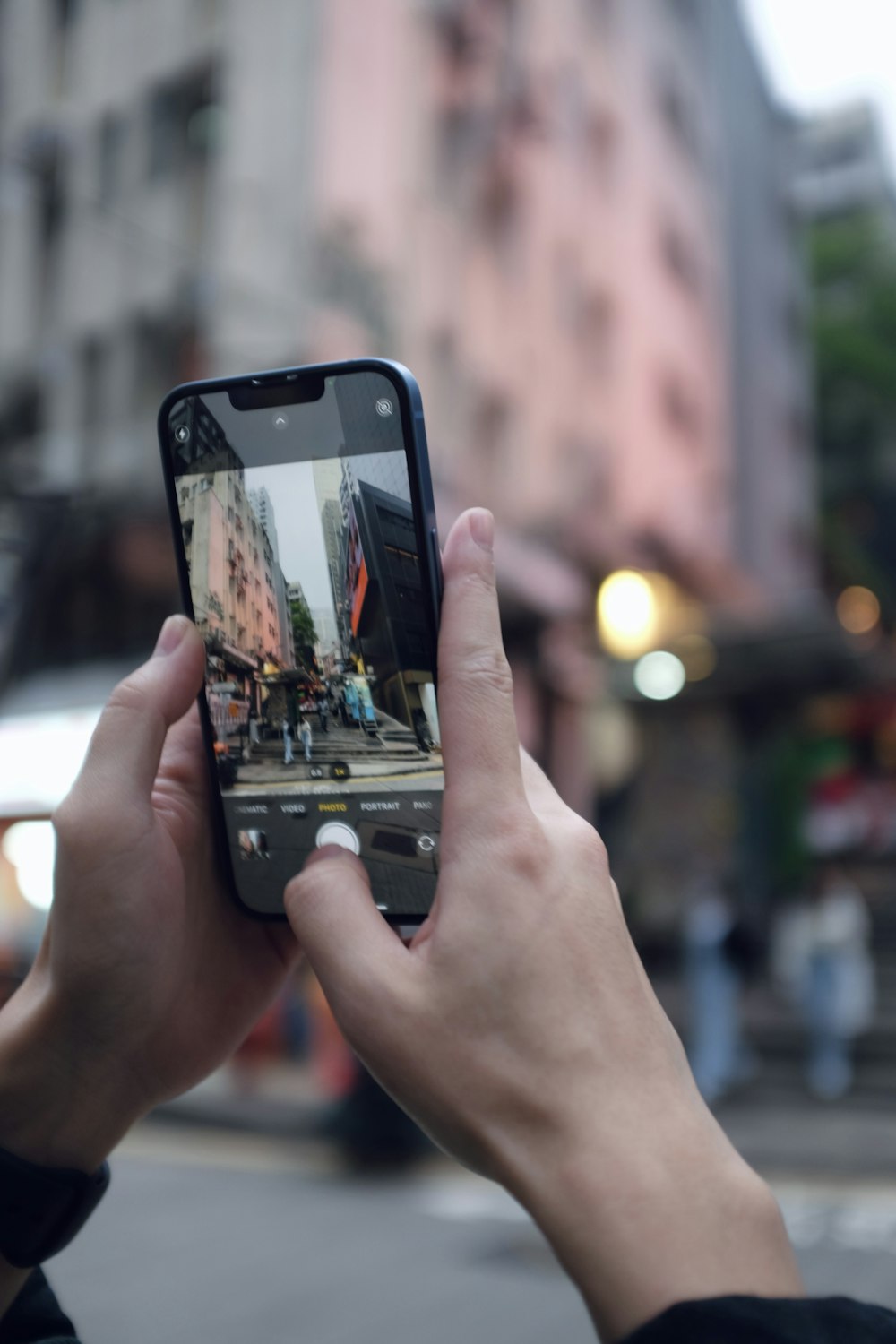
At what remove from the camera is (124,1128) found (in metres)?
1.15

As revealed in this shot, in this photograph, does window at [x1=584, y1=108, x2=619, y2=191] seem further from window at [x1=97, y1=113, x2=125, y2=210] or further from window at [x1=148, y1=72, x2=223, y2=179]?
window at [x1=97, y1=113, x2=125, y2=210]

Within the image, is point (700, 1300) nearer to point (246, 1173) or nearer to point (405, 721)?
point (405, 721)

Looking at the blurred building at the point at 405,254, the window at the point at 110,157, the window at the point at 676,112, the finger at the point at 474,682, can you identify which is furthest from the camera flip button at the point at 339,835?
the window at the point at 676,112

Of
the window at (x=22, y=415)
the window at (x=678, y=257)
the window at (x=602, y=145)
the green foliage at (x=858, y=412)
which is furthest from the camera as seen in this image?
the green foliage at (x=858, y=412)

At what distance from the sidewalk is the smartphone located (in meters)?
7.80

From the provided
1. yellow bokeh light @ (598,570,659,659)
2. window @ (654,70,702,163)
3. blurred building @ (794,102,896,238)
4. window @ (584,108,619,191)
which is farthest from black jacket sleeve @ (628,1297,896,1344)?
blurred building @ (794,102,896,238)

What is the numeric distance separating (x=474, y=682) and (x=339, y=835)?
37 cm

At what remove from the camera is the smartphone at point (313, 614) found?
1.20 metres

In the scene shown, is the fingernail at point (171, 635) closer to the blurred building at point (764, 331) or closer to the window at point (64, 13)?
the window at point (64, 13)

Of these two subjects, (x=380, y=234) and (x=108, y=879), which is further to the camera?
(x=380, y=234)

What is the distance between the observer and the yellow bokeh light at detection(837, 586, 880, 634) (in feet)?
81.4

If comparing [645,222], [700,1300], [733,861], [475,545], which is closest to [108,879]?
[475,545]

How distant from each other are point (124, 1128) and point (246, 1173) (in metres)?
7.74

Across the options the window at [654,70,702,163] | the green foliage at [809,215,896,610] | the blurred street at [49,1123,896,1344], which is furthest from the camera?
the green foliage at [809,215,896,610]
